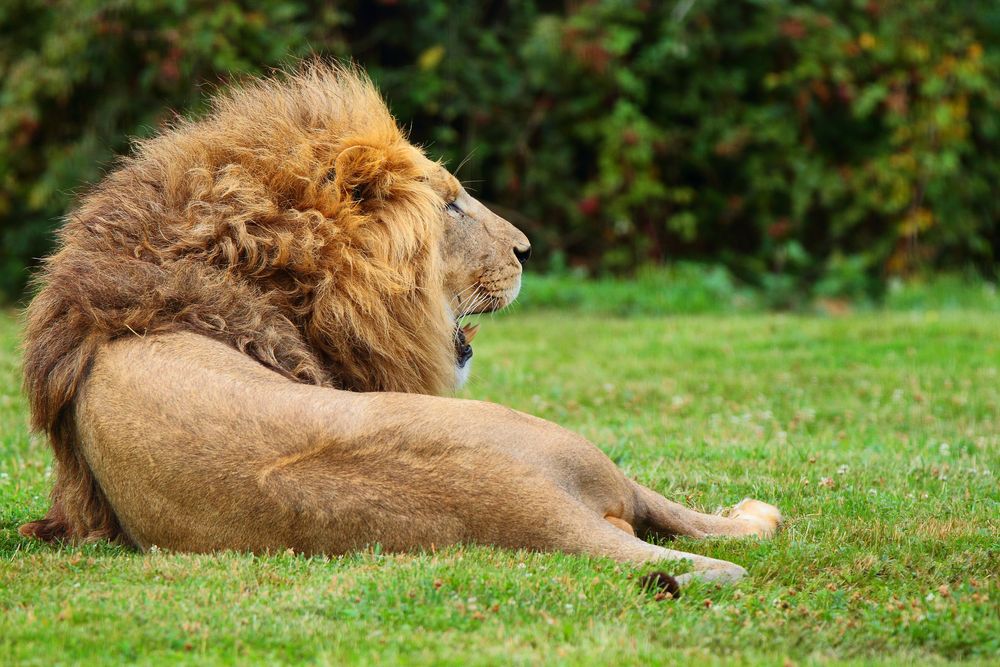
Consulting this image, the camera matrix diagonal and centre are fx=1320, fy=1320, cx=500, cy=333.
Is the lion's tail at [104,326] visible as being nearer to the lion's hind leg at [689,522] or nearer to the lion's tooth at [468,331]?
the lion's tooth at [468,331]

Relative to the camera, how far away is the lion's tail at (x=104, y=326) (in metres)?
4.04

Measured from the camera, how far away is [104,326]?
4.03 meters

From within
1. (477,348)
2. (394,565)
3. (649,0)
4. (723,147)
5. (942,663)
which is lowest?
(477,348)

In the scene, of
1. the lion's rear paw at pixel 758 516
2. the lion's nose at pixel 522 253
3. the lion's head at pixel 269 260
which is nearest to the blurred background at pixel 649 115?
the lion's nose at pixel 522 253

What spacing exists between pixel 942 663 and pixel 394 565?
1.43 meters

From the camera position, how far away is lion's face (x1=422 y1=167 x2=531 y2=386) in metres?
4.81

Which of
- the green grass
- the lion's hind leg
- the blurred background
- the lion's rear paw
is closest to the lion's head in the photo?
the green grass

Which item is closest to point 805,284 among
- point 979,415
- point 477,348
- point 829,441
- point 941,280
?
point 941,280

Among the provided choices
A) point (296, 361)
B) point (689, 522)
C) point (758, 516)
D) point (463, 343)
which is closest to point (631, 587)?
point (689, 522)

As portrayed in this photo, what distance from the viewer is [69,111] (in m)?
12.9

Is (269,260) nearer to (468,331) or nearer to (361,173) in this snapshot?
(361,173)

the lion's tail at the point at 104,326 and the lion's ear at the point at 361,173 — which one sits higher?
the lion's ear at the point at 361,173

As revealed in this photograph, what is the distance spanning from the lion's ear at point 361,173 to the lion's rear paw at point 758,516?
1647 millimetres

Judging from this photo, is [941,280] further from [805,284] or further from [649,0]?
[649,0]
